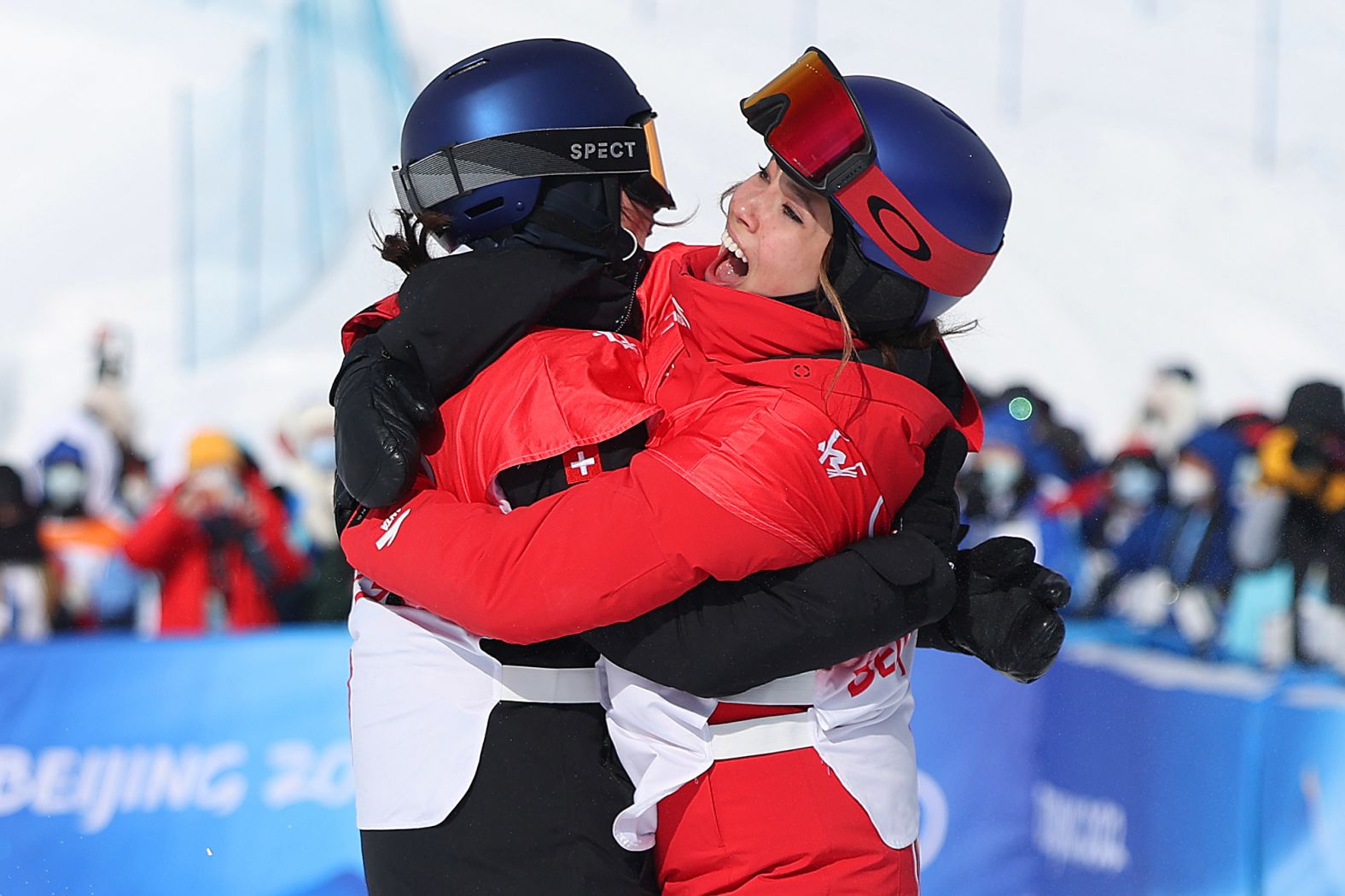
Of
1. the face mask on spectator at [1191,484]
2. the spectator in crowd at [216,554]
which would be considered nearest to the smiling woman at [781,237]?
the spectator in crowd at [216,554]

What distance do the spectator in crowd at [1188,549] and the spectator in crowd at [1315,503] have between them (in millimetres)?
287

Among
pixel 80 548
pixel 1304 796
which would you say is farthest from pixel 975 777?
pixel 80 548

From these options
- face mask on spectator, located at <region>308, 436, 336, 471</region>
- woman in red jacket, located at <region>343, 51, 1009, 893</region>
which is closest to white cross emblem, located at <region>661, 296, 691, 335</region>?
woman in red jacket, located at <region>343, 51, 1009, 893</region>

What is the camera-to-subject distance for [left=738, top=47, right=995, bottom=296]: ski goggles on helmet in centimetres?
183

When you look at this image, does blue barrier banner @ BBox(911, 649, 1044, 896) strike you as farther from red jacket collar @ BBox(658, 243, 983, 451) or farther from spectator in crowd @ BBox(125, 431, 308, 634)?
spectator in crowd @ BBox(125, 431, 308, 634)

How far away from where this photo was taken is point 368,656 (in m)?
1.97

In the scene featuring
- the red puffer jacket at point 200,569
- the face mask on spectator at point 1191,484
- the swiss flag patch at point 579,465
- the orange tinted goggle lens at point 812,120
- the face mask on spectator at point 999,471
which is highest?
the orange tinted goggle lens at point 812,120

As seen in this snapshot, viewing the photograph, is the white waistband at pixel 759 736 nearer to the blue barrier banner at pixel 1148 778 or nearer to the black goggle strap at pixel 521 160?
the black goggle strap at pixel 521 160

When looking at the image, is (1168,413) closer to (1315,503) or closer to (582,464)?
(1315,503)

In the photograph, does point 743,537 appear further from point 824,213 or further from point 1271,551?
point 1271,551

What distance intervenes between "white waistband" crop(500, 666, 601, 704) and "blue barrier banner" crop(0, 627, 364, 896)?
2286 mm

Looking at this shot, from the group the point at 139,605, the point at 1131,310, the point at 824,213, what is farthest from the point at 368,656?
the point at 1131,310

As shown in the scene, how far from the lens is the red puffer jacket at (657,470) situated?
168 centimetres

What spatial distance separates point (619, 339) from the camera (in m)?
1.94
